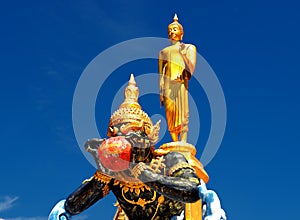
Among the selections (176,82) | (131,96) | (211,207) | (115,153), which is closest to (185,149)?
(176,82)

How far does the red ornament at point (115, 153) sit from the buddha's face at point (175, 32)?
6418mm

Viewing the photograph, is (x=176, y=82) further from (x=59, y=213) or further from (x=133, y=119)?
(x=59, y=213)

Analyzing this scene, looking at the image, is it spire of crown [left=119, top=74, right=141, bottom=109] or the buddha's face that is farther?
the buddha's face

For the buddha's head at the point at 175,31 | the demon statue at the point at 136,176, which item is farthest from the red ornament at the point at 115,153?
the buddha's head at the point at 175,31

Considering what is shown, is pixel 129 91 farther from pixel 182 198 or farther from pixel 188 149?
pixel 188 149

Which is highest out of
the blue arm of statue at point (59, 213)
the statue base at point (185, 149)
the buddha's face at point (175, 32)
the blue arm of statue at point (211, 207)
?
the buddha's face at point (175, 32)

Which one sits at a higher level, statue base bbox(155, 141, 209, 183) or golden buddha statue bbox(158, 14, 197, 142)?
golden buddha statue bbox(158, 14, 197, 142)

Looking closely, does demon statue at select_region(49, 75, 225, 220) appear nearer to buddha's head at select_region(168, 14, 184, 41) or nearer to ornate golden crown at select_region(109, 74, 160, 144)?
ornate golden crown at select_region(109, 74, 160, 144)

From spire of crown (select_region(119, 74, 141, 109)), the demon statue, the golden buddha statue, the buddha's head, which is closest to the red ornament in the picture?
the demon statue

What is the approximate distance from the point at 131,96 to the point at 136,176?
966 mm

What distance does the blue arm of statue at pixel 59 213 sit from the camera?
520 cm

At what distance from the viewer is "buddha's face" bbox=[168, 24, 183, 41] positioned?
1108 centimetres

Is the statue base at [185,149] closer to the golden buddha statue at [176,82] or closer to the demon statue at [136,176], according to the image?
the golden buddha statue at [176,82]

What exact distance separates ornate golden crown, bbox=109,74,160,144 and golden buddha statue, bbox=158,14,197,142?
16.9ft
